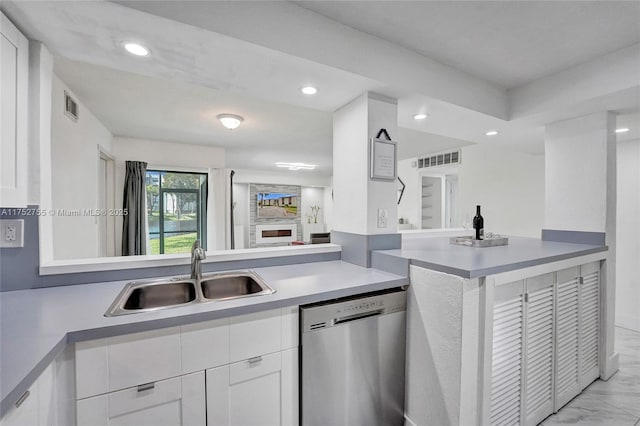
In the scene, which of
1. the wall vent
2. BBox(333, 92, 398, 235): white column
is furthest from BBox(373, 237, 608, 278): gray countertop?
the wall vent

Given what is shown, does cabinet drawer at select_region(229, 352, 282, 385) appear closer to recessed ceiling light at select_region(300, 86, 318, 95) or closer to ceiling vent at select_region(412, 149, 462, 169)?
recessed ceiling light at select_region(300, 86, 318, 95)

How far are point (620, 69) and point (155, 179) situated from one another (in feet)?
17.9

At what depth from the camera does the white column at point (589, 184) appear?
2.11 m

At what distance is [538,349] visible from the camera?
1.65 metres

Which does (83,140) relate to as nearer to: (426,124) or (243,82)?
(243,82)

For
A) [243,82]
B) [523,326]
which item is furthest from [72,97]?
[523,326]

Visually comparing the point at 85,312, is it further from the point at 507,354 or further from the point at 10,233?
the point at 507,354

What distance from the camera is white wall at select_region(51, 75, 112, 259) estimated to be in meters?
2.19

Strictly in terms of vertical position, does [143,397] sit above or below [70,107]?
below

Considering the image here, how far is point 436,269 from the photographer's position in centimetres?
142

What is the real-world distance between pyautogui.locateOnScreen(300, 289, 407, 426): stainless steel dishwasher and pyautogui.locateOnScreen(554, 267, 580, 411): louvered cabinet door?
3.53 feet

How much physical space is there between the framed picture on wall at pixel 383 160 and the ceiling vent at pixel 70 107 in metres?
2.54

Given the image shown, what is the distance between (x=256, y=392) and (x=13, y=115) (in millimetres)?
1540

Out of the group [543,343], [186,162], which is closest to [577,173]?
[543,343]
